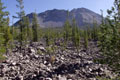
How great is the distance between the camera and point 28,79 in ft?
48.6

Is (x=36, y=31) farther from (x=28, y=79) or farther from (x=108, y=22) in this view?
(x=108, y=22)

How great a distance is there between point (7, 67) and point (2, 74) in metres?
1.79

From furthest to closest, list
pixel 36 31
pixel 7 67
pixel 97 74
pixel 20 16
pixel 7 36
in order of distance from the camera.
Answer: pixel 36 31 < pixel 20 16 < pixel 7 36 < pixel 7 67 < pixel 97 74

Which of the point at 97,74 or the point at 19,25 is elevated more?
the point at 19,25

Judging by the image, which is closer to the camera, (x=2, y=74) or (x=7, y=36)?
(x=2, y=74)

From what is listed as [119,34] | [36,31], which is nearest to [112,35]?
[119,34]

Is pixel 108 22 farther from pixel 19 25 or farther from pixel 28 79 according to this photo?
pixel 19 25

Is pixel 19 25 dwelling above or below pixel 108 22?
above

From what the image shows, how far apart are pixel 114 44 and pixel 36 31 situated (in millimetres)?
45369

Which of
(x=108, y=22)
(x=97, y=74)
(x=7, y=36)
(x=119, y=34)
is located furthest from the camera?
(x=7, y=36)

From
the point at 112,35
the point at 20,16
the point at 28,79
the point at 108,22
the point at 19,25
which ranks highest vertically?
the point at 20,16

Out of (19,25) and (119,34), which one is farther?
(19,25)

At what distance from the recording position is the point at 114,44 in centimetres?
837

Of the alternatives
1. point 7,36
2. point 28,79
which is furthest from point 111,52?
A: point 7,36
